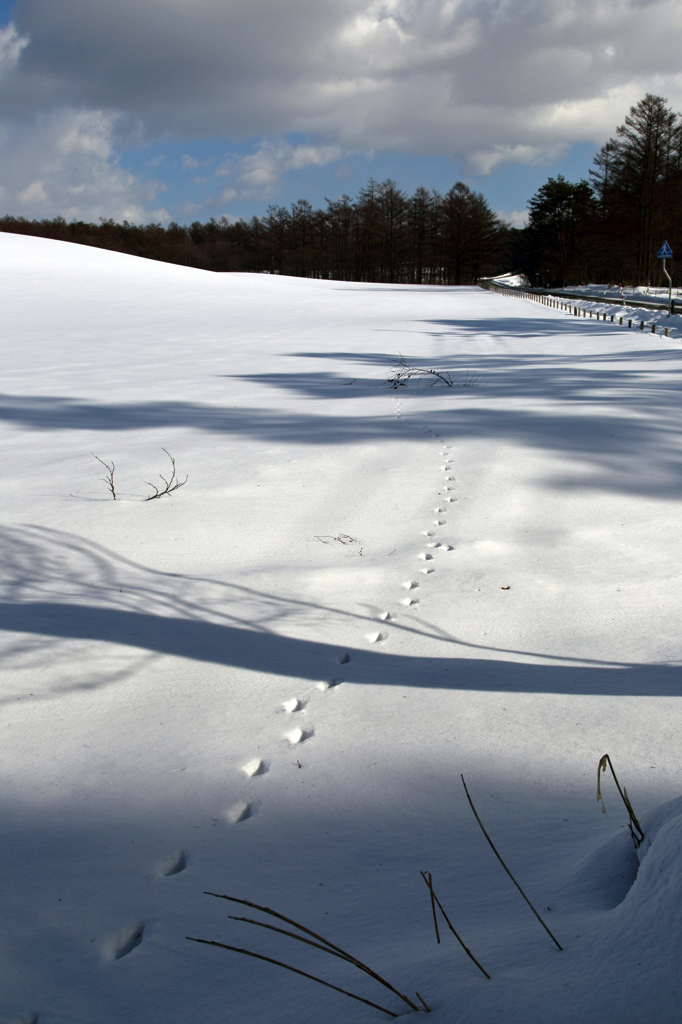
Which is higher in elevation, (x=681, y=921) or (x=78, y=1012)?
(x=681, y=921)

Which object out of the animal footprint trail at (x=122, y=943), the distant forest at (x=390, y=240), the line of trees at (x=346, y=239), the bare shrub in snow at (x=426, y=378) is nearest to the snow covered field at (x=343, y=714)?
the animal footprint trail at (x=122, y=943)

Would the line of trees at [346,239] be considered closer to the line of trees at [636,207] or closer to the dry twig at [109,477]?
the line of trees at [636,207]

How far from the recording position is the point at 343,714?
124 inches

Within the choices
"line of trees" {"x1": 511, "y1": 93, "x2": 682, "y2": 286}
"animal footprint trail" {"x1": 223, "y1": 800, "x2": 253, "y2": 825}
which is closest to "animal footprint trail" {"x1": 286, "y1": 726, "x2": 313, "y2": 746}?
"animal footprint trail" {"x1": 223, "y1": 800, "x2": 253, "y2": 825}

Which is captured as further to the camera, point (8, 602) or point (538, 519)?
point (538, 519)

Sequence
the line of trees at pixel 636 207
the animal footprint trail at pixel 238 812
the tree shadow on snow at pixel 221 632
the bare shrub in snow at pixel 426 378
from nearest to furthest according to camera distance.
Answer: the animal footprint trail at pixel 238 812 < the tree shadow on snow at pixel 221 632 < the bare shrub in snow at pixel 426 378 < the line of trees at pixel 636 207

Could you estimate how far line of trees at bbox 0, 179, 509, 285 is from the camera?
75.9 m

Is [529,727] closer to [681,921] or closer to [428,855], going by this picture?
[428,855]

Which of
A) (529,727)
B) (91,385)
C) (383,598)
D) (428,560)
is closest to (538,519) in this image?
(428,560)

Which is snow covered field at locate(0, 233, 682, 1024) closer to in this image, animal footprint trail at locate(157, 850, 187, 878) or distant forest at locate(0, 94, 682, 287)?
animal footprint trail at locate(157, 850, 187, 878)

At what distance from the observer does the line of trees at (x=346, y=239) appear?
7588cm

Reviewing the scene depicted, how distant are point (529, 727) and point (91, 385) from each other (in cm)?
1058

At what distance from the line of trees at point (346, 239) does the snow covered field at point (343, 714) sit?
237ft

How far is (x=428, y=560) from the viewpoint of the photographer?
4891 millimetres
